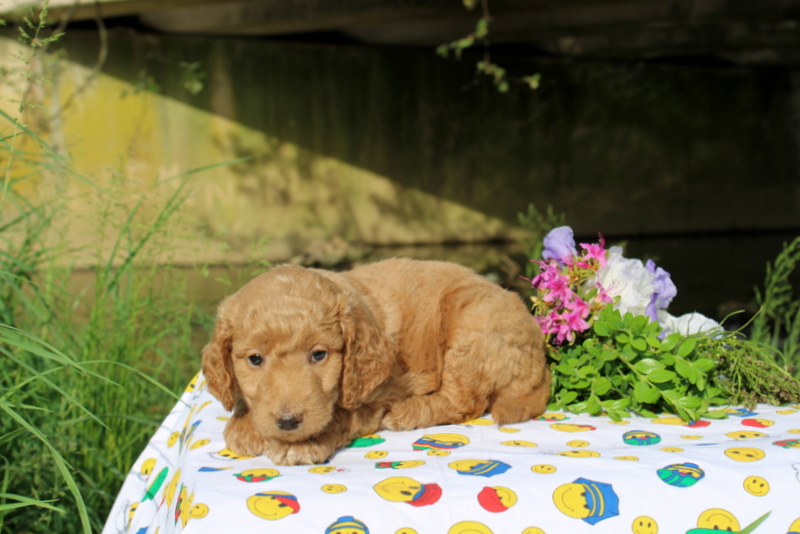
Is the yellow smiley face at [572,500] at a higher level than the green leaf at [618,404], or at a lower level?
lower

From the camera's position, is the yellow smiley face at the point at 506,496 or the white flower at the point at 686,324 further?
the white flower at the point at 686,324

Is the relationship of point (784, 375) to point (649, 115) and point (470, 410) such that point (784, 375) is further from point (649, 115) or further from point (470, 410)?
point (649, 115)

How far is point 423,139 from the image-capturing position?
13.9 m

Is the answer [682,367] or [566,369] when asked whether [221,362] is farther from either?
[682,367]

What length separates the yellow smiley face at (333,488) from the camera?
1902mm

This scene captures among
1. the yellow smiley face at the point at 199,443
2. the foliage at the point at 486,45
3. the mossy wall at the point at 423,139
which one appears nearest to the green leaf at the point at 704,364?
the yellow smiley face at the point at 199,443

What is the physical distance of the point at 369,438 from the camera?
2473mm

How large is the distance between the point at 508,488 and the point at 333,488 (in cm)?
50

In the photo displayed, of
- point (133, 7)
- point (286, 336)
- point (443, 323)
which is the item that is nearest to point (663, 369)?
point (443, 323)

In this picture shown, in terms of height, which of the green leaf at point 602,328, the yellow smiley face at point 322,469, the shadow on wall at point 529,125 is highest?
the shadow on wall at point 529,125

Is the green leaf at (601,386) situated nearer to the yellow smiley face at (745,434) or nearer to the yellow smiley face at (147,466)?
the yellow smiley face at (745,434)

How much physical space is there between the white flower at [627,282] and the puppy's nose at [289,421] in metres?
1.37

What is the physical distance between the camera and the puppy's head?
208 centimetres

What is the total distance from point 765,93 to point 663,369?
16.4m
